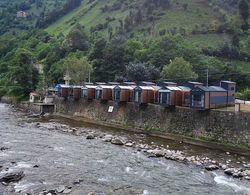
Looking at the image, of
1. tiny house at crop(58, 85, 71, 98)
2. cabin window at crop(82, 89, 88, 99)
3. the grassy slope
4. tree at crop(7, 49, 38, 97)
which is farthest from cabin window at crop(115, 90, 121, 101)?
the grassy slope

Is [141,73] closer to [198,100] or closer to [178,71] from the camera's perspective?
[178,71]

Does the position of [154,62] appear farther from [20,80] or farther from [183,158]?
[183,158]

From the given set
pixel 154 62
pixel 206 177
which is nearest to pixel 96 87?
pixel 154 62

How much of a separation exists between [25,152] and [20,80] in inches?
2422

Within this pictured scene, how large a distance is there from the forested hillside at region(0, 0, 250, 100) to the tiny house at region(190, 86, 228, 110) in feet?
70.8

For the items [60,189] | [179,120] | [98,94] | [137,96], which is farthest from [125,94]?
[60,189]

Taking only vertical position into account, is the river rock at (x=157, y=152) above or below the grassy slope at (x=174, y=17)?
below

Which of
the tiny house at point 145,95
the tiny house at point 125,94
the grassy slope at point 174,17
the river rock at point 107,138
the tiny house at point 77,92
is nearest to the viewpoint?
the river rock at point 107,138

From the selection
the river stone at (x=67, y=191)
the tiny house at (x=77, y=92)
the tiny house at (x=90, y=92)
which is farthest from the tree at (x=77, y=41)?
the river stone at (x=67, y=191)

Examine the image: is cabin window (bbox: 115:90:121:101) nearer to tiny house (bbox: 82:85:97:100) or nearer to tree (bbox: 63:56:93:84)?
tiny house (bbox: 82:85:97:100)

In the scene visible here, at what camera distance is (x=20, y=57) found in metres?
94.8

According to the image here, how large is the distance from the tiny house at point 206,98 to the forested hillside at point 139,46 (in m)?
21.6

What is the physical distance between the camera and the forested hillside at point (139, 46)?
275 feet

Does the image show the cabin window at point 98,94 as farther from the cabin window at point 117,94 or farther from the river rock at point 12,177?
the river rock at point 12,177
